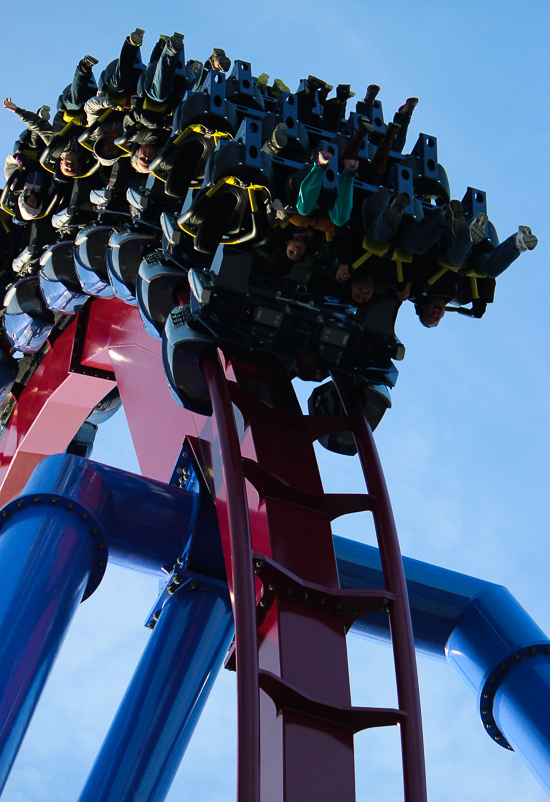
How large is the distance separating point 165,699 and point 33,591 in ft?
3.26

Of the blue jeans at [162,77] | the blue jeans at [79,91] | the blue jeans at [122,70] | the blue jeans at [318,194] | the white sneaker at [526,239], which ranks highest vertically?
the blue jeans at [79,91]

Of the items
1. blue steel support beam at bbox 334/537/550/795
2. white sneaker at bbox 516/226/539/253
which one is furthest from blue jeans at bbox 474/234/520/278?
blue steel support beam at bbox 334/537/550/795

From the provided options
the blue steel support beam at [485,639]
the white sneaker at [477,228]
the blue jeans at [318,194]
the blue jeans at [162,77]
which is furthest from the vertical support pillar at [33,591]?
the blue jeans at [162,77]

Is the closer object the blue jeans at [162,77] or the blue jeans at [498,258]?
the blue jeans at [498,258]

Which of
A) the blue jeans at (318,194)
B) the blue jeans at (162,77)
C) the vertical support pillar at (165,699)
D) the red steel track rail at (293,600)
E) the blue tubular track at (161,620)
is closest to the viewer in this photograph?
the red steel track rail at (293,600)

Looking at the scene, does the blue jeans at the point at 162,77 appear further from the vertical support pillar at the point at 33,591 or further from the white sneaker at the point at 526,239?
the vertical support pillar at the point at 33,591

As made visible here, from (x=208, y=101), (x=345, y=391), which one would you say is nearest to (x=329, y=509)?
(x=345, y=391)

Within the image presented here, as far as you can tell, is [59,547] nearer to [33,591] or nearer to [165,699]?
[33,591]

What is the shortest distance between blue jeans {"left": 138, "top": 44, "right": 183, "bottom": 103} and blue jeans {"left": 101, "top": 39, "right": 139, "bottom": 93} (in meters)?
0.55

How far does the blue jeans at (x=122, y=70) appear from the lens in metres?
6.41

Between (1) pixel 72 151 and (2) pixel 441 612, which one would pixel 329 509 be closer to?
(2) pixel 441 612

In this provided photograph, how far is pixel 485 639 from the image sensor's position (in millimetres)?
4934

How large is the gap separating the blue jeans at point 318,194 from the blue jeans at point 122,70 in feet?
9.06

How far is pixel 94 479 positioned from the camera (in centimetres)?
495
